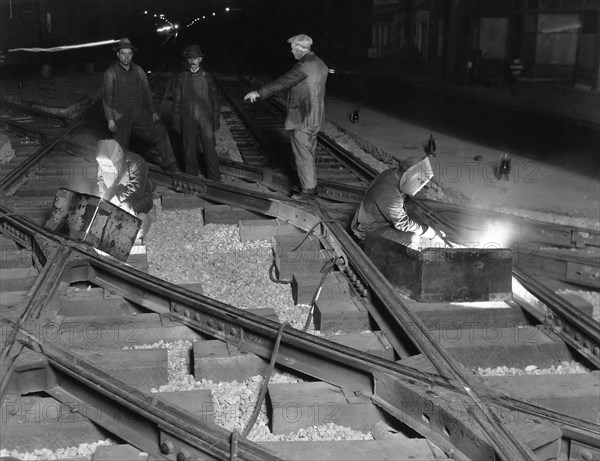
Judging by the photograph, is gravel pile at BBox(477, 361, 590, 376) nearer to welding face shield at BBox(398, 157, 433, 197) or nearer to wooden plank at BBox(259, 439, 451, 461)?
wooden plank at BBox(259, 439, 451, 461)

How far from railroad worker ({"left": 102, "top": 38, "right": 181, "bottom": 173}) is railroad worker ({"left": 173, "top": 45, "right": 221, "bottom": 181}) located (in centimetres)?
30

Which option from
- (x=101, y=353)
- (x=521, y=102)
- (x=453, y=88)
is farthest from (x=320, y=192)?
(x=453, y=88)

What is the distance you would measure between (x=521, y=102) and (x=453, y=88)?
216 inches

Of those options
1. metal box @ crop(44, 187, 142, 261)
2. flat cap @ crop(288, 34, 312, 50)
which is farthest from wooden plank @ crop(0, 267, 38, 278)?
flat cap @ crop(288, 34, 312, 50)

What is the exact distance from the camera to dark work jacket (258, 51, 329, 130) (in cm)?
947

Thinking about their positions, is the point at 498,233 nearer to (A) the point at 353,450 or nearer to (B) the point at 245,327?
(B) the point at 245,327

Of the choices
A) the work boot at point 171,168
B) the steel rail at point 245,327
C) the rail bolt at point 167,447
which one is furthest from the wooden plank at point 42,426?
the work boot at point 171,168

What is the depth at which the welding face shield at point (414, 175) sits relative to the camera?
706 cm

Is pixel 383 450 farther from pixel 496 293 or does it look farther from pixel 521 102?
pixel 521 102

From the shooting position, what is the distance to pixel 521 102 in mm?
26469

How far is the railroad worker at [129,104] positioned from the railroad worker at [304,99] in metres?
1.91

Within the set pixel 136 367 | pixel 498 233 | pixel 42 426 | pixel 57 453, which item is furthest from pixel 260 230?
pixel 57 453

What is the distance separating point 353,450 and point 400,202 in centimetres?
334

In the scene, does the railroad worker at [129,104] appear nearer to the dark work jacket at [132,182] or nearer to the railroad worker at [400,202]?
the dark work jacket at [132,182]
